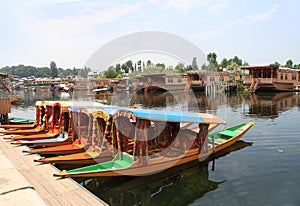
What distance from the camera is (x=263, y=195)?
7773 mm

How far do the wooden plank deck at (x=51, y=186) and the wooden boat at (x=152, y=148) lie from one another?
0.41 m

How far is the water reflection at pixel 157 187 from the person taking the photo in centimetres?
771

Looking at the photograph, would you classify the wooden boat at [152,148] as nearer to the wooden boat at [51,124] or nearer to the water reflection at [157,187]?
the water reflection at [157,187]

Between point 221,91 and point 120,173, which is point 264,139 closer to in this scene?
point 120,173

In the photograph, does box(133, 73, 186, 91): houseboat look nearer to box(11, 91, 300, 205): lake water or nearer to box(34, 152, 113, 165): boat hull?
box(11, 91, 300, 205): lake water

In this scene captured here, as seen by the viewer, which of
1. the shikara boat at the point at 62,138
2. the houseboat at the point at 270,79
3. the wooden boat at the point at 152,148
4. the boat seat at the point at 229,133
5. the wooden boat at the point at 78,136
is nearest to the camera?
the wooden boat at the point at 152,148

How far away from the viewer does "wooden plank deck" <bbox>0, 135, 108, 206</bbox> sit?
6266 millimetres

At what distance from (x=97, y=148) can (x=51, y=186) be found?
288 cm

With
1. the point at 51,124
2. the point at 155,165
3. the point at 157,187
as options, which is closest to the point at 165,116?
the point at 155,165

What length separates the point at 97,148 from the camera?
386 inches

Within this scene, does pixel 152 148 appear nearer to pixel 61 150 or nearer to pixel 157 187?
pixel 157 187

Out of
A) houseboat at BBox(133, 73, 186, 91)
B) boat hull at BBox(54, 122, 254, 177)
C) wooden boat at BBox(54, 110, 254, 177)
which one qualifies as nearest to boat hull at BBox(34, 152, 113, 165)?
wooden boat at BBox(54, 110, 254, 177)

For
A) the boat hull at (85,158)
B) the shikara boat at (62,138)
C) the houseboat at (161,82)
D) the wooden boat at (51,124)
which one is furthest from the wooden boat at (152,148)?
the houseboat at (161,82)

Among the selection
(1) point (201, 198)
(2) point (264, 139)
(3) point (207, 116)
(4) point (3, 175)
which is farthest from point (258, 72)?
(4) point (3, 175)
